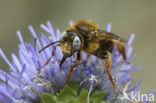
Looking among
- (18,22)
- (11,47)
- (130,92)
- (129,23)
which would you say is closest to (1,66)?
(11,47)

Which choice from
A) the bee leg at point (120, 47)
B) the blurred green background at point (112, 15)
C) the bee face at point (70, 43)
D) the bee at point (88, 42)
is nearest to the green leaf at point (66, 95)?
the bee at point (88, 42)

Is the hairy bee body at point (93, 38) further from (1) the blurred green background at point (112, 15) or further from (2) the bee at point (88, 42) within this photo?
(1) the blurred green background at point (112, 15)

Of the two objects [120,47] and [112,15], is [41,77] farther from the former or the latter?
[112,15]

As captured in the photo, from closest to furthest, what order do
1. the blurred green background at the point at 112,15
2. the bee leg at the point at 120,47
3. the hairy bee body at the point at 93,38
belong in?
the hairy bee body at the point at 93,38 < the bee leg at the point at 120,47 < the blurred green background at the point at 112,15

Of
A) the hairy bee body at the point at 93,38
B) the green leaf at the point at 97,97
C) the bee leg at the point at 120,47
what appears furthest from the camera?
the bee leg at the point at 120,47

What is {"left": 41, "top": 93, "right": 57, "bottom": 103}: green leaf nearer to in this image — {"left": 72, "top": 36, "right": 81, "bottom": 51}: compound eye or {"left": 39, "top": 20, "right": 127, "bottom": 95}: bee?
{"left": 39, "top": 20, "right": 127, "bottom": 95}: bee

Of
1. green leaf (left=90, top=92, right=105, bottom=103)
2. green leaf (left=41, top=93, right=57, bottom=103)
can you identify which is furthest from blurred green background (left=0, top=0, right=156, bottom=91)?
green leaf (left=41, top=93, right=57, bottom=103)

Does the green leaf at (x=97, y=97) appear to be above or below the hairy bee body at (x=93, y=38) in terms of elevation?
below
